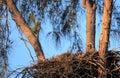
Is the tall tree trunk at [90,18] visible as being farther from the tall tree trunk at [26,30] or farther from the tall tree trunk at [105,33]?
the tall tree trunk at [105,33]

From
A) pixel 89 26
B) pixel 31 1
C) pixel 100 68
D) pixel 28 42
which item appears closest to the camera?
pixel 100 68

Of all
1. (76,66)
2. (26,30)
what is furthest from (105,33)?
(26,30)

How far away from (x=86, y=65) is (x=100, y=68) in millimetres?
100

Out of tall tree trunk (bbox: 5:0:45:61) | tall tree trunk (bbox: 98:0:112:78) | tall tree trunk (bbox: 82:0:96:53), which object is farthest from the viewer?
tall tree trunk (bbox: 82:0:96:53)

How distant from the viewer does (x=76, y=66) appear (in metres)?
3.15

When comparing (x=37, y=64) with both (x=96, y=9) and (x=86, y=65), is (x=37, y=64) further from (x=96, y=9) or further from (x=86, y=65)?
(x=96, y=9)

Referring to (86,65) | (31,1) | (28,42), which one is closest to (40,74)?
(86,65)

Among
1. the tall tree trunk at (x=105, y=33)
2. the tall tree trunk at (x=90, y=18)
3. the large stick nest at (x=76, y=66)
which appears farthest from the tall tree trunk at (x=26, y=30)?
the tall tree trunk at (x=105, y=33)

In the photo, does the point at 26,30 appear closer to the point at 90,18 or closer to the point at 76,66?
the point at 90,18

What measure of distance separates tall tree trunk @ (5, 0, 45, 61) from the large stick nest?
1.03 feet

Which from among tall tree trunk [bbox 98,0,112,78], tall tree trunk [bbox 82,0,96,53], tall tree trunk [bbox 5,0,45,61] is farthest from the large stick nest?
tall tree trunk [bbox 82,0,96,53]

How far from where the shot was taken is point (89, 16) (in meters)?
4.04

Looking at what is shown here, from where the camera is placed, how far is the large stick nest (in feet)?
10.3

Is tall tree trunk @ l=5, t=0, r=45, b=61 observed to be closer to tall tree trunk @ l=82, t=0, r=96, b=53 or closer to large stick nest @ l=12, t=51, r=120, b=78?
large stick nest @ l=12, t=51, r=120, b=78
